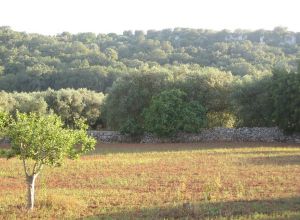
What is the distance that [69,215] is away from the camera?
16.1 meters

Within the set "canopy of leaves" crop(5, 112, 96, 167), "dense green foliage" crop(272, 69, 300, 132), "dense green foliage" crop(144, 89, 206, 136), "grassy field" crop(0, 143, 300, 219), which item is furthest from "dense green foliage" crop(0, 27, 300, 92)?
"canopy of leaves" crop(5, 112, 96, 167)

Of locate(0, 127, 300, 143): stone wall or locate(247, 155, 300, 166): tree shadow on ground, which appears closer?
locate(247, 155, 300, 166): tree shadow on ground

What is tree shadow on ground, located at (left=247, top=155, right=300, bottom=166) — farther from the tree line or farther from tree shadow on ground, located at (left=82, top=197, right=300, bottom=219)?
the tree line

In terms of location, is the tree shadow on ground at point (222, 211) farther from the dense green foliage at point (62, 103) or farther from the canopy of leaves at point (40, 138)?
the dense green foliage at point (62, 103)

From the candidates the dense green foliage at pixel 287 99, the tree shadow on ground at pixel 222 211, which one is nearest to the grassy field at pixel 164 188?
the tree shadow on ground at pixel 222 211

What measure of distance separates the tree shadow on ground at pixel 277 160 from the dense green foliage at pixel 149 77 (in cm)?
1436

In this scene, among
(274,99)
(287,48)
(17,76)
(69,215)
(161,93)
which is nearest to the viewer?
(69,215)

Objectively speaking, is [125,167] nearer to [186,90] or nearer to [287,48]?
[186,90]

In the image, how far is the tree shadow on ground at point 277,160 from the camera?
99.7ft

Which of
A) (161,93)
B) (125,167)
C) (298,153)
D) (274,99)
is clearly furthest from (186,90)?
(125,167)

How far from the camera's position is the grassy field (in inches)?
637

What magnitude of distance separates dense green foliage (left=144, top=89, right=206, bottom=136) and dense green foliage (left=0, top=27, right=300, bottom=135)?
→ 1.05 m

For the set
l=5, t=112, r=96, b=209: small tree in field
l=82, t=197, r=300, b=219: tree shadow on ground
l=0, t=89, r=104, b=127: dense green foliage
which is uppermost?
l=5, t=112, r=96, b=209: small tree in field

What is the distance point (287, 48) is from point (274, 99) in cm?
6988
